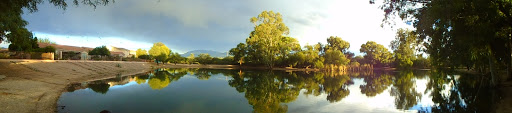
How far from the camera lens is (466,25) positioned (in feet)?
36.1

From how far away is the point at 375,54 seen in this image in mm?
74875

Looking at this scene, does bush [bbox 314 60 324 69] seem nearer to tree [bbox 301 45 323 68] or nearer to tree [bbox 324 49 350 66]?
tree [bbox 301 45 323 68]

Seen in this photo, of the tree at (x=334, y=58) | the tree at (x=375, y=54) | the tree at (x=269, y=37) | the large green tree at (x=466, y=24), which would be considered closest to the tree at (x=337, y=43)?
the tree at (x=375, y=54)

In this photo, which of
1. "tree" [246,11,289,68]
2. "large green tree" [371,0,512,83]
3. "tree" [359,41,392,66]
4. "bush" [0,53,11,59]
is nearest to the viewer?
"large green tree" [371,0,512,83]

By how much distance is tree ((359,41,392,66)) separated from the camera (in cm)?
7356

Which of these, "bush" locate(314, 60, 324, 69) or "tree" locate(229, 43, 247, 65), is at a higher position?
"tree" locate(229, 43, 247, 65)

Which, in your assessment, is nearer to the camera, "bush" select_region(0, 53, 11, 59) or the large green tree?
the large green tree

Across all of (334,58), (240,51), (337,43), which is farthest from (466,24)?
(337,43)

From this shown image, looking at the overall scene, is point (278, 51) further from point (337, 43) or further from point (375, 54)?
point (375, 54)

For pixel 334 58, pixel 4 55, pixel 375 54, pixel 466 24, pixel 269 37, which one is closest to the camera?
pixel 466 24

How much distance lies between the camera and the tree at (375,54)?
7356 centimetres

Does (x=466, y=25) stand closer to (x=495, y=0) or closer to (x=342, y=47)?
(x=495, y=0)

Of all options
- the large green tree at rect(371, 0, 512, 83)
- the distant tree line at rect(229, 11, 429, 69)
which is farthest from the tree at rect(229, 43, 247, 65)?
the large green tree at rect(371, 0, 512, 83)

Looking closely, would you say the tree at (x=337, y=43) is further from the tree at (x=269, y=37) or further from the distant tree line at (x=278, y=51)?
the tree at (x=269, y=37)
